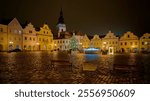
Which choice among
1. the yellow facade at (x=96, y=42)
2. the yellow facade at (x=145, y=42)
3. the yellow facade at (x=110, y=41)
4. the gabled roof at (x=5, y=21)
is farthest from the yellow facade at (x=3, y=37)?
the yellow facade at (x=145, y=42)

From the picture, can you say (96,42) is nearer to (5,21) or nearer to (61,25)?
(61,25)

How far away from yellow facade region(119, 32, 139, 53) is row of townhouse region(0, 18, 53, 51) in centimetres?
2120

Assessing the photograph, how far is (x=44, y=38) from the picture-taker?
5866 centimetres

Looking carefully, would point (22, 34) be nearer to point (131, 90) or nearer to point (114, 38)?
point (114, 38)

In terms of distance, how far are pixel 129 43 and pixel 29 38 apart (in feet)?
87.0

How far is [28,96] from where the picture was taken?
6238 mm

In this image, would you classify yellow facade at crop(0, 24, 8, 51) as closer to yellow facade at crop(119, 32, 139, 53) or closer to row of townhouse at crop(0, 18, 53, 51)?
row of townhouse at crop(0, 18, 53, 51)

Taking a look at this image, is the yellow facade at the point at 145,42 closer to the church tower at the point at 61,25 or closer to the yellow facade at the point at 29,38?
the yellow facade at the point at 29,38

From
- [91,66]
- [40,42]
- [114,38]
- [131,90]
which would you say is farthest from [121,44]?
[131,90]

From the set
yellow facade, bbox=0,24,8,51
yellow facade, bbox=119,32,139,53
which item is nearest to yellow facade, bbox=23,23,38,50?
yellow facade, bbox=0,24,8,51

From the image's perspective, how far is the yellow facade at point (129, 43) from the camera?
179ft

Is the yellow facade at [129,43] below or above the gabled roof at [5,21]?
Result: below

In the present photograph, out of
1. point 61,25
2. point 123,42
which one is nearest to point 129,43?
point 123,42

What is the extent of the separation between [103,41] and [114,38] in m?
3.19
